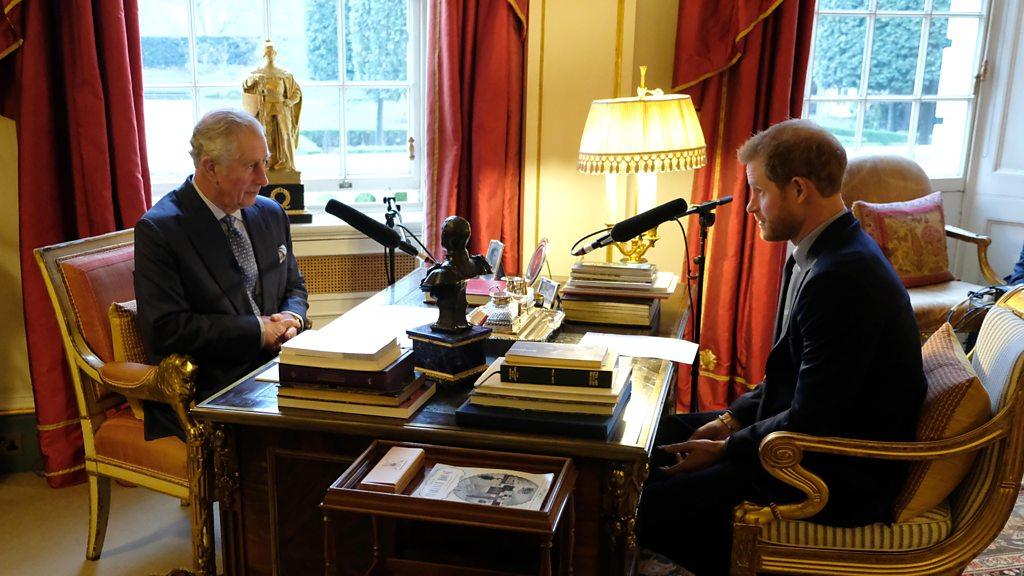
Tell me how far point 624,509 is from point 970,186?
3.39m

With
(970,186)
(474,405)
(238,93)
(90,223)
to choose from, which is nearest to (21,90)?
(90,223)

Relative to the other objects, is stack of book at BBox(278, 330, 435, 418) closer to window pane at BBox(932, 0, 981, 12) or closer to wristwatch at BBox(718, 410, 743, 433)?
wristwatch at BBox(718, 410, 743, 433)

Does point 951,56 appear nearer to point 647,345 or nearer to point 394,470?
point 647,345

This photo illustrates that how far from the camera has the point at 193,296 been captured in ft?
7.67

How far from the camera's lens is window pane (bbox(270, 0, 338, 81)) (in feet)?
11.3

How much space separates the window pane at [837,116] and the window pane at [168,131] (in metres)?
2.75

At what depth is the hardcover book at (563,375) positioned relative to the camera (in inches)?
65.3

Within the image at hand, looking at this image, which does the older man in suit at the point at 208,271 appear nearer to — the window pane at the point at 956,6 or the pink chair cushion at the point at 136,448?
the pink chair cushion at the point at 136,448

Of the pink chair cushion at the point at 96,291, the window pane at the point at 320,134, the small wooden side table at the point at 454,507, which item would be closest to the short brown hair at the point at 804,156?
the small wooden side table at the point at 454,507

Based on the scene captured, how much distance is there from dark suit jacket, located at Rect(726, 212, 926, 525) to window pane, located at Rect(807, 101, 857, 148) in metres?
2.40

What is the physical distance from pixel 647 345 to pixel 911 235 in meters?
1.99

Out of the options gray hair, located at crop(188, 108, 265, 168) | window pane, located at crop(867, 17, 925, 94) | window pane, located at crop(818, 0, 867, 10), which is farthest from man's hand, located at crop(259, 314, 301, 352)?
window pane, located at crop(867, 17, 925, 94)

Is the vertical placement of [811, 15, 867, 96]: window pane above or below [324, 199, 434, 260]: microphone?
above

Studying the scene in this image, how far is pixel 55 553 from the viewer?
2.62 meters
